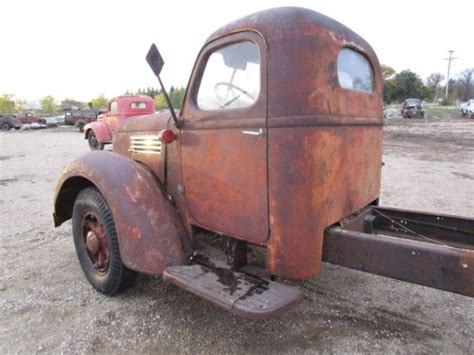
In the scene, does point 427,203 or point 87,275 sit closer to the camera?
point 87,275

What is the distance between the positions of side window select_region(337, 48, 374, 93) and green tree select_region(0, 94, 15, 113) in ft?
252

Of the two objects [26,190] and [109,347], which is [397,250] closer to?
[109,347]

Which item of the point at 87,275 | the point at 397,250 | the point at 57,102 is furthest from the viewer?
the point at 57,102

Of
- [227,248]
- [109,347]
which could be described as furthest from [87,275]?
[227,248]

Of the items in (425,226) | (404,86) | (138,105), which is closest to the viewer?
(425,226)

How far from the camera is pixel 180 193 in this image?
2.98 m

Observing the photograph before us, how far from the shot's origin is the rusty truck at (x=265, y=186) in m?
2.23

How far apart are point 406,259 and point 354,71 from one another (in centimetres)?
136

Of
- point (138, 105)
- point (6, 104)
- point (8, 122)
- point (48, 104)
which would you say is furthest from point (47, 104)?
point (138, 105)

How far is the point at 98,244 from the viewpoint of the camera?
328 cm

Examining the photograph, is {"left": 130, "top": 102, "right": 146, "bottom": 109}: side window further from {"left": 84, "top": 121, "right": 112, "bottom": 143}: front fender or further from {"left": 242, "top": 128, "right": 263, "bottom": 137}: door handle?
{"left": 242, "top": 128, "right": 263, "bottom": 137}: door handle

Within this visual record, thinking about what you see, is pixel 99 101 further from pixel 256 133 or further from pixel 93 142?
pixel 256 133

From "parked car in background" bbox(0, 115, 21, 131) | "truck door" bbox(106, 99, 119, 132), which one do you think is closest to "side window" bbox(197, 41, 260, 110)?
"truck door" bbox(106, 99, 119, 132)

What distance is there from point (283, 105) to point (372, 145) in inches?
42.4
